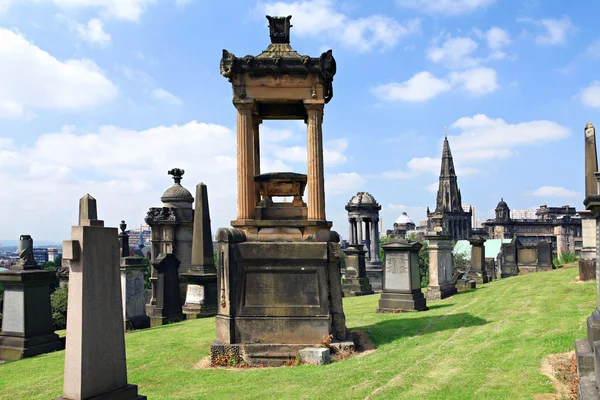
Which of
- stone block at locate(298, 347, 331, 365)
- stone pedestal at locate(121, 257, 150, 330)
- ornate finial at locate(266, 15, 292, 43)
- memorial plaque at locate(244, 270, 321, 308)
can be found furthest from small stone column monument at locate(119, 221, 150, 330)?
ornate finial at locate(266, 15, 292, 43)

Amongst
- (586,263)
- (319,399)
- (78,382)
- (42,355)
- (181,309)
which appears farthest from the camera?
(181,309)

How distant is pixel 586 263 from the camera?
49.6ft

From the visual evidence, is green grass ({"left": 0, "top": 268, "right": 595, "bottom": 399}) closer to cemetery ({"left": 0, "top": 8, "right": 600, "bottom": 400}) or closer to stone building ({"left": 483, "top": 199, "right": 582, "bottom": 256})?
cemetery ({"left": 0, "top": 8, "right": 600, "bottom": 400})

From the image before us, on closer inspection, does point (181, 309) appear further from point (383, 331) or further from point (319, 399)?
point (319, 399)

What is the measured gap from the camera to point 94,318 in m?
5.01

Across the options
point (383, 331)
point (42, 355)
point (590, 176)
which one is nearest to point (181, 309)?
point (42, 355)

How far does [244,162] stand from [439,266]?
9.61 meters

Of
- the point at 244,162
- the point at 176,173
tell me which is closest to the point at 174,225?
the point at 176,173

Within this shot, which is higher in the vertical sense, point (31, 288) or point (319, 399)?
point (31, 288)

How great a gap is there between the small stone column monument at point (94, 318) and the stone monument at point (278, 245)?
3.73 metres

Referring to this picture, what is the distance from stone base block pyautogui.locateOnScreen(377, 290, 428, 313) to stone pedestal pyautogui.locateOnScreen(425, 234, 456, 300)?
8.56 feet

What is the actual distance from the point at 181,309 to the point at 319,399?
35.6 ft

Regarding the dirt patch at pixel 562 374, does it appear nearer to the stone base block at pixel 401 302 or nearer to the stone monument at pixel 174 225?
the stone base block at pixel 401 302

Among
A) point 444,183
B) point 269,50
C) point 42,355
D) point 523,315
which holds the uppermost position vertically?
point 444,183
